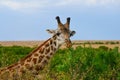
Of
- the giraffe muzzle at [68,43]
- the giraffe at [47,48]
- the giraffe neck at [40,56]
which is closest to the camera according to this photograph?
the giraffe neck at [40,56]

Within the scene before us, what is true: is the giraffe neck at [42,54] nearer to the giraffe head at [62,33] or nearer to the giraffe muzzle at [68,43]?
the giraffe head at [62,33]

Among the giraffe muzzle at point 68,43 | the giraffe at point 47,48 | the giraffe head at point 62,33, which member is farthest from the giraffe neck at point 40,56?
the giraffe muzzle at point 68,43

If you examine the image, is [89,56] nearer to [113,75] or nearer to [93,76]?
[93,76]

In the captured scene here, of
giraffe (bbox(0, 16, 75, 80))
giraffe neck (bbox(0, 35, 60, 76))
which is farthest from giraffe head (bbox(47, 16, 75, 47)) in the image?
giraffe neck (bbox(0, 35, 60, 76))

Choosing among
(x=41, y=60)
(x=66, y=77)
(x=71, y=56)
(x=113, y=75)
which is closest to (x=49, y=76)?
(x=66, y=77)

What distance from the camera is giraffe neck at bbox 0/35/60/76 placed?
12.8 metres

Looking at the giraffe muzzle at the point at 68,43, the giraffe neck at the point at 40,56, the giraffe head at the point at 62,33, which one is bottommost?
the giraffe neck at the point at 40,56

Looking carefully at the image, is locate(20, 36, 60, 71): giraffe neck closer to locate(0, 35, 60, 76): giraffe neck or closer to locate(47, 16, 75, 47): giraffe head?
locate(0, 35, 60, 76): giraffe neck

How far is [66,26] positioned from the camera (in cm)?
1367

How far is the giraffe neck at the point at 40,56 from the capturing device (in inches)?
506

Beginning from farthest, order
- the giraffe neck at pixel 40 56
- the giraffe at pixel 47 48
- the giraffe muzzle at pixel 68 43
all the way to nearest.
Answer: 1. the giraffe muzzle at pixel 68 43
2. the giraffe at pixel 47 48
3. the giraffe neck at pixel 40 56

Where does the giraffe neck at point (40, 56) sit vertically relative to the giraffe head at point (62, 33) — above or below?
below

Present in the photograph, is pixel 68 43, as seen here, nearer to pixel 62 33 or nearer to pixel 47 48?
pixel 62 33

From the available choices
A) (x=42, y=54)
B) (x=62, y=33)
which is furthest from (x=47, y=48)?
(x=62, y=33)
